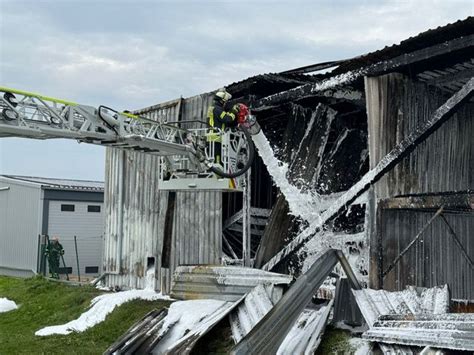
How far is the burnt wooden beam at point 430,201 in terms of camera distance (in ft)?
25.2

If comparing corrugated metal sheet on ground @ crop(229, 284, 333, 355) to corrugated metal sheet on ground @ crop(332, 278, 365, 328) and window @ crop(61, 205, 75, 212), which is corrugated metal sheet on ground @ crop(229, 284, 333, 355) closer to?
corrugated metal sheet on ground @ crop(332, 278, 365, 328)

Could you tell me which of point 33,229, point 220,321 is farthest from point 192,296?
point 33,229

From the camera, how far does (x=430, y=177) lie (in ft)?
31.6

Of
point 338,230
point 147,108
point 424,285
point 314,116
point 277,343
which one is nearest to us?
point 277,343

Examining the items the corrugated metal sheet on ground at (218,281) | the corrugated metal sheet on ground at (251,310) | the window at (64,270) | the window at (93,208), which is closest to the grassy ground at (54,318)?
the corrugated metal sheet on ground at (218,281)

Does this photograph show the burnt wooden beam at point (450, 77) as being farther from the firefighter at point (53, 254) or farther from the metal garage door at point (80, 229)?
the metal garage door at point (80, 229)

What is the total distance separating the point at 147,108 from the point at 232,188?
474 cm

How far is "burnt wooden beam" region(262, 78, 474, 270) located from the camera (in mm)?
7922

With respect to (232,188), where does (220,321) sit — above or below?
below

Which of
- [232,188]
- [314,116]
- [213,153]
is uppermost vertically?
[314,116]

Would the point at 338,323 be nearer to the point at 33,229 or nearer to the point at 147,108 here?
the point at 147,108

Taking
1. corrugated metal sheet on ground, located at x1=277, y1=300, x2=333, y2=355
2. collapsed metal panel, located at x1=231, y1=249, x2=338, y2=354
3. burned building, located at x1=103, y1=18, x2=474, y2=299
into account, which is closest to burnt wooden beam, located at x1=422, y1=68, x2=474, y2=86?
burned building, located at x1=103, y1=18, x2=474, y2=299

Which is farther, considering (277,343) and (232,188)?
(232,188)

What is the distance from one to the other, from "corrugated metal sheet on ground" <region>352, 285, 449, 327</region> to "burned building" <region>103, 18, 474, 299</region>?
1.85ft
